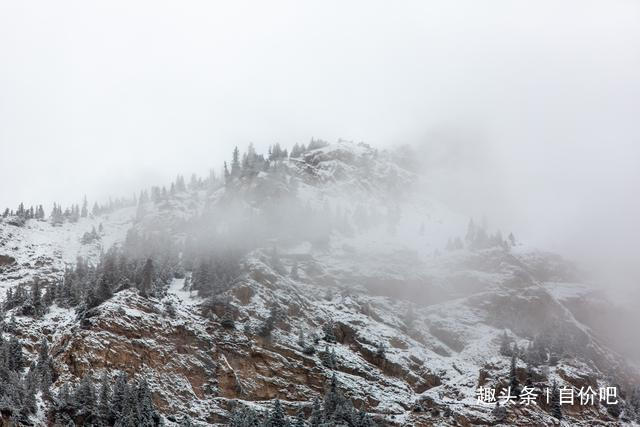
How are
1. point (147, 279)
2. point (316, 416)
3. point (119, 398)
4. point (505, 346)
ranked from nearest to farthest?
point (119, 398), point (316, 416), point (147, 279), point (505, 346)

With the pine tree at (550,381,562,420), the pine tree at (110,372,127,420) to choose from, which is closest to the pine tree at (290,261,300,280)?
the pine tree at (550,381,562,420)

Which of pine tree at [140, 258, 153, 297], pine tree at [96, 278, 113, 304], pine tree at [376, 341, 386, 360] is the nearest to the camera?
pine tree at [96, 278, 113, 304]

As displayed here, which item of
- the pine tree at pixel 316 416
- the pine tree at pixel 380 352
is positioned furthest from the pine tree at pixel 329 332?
the pine tree at pixel 316 416

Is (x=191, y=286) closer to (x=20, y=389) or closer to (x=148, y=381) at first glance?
(x=148, y=381)

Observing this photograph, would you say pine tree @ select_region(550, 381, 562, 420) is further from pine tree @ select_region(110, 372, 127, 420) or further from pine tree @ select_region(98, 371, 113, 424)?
pine tree @ select_region(98, 371, 113, 424)

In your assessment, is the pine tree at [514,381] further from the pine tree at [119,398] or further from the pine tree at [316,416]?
the pine tree at [119,398]

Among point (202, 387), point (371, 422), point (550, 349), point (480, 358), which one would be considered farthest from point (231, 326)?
point (550, 349)

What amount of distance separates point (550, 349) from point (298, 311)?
197 feet

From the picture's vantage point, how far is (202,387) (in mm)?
145875

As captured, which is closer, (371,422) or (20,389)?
(20,389)

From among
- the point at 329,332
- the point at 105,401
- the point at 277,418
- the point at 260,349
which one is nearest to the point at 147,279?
the point at 260,349

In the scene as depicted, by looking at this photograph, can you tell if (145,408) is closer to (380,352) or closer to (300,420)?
(300,420)

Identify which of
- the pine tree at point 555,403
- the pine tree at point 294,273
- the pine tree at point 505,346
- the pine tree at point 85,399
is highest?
the pine tree at point 294,273

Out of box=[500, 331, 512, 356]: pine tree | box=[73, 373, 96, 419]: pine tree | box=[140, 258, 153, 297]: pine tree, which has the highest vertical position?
box=[140, 258, 153, 297]: pine tree
